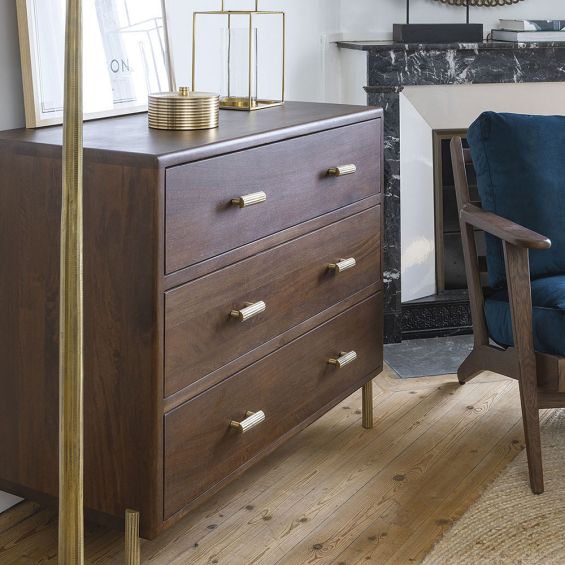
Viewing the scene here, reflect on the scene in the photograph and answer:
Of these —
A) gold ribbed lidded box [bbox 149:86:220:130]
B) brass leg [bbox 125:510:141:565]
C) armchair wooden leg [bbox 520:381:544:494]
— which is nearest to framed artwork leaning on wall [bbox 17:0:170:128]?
gold ribbed lidded box [bbox 149:86:220:130]

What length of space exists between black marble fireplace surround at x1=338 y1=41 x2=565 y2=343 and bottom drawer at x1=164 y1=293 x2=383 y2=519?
84 cm

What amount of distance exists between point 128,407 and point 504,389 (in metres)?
1.59

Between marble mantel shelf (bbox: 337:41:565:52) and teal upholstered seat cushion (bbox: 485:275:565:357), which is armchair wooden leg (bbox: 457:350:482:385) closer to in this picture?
teal upholstered seat cushion (bbox: 485:275:565:357)

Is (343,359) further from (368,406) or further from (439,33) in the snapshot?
(439,33)

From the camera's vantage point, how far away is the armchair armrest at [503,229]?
2.20m

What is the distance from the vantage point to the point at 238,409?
199cm

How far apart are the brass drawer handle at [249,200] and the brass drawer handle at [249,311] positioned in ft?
0.69

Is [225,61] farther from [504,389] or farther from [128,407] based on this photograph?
[504,389]

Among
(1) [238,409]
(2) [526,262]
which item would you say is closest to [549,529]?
(2) [526,262]

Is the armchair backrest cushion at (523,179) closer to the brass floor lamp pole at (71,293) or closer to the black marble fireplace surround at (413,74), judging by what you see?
the black marble fireplace surround at (413,74)

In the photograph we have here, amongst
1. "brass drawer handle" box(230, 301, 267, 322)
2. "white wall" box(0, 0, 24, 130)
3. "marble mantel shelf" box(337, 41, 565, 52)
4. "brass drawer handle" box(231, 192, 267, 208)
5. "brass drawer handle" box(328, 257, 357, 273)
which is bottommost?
"brass drawer handle" box(230, 301, 267, 322)

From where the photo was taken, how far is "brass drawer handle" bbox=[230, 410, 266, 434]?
1.97 meters

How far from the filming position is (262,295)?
2002mm

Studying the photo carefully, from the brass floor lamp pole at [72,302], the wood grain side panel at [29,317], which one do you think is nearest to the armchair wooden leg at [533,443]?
→ the wood grain side panel at [29,317]
